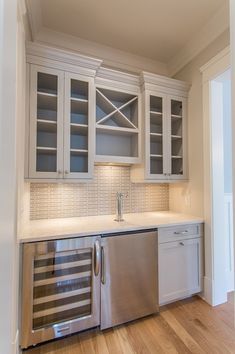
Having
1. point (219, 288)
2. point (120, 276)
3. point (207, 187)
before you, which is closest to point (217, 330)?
point (219, 288)

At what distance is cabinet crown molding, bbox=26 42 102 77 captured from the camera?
1794 mm

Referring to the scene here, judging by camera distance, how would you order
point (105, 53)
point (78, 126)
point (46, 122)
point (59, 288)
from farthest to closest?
point (105, 53)
point (78, 126)
point (46, 122)
point (59, 288)

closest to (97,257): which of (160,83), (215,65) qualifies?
(160,83)

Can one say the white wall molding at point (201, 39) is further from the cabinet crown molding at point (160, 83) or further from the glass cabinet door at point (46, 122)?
the glass cabinet door at point (46, 122)

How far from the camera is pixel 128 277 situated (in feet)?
5.93

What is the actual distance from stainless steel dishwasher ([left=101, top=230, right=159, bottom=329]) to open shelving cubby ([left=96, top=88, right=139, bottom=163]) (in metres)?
0.85

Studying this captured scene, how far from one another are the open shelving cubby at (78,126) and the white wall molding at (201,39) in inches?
53.4

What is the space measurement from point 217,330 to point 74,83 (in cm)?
264

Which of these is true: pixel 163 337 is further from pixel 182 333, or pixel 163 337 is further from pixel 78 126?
pixel 78 126

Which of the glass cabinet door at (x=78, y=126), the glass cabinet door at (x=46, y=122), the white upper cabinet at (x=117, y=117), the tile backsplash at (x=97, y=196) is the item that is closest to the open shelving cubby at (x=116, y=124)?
the white upper cabinet at (x=117, y=117)

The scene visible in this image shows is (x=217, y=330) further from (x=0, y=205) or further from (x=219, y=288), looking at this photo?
(x=0, y=205)

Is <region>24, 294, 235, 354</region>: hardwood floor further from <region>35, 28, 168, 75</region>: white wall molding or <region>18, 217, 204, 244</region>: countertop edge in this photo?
<region>35, 28, 168, 75</region>: white wall molding

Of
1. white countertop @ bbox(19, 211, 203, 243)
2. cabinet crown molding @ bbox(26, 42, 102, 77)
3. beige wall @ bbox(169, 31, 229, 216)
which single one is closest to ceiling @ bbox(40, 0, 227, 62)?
beige wall @ bbox(169, 31, 229, 216)

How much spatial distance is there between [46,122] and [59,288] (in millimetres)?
1443
